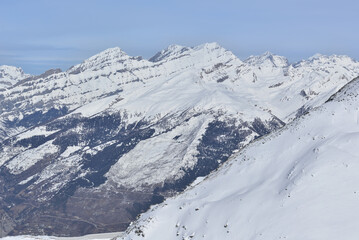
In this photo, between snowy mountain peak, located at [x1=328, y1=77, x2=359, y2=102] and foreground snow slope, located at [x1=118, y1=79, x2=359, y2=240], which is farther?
snowy mountain peak, located at [x1=328, y1=77, x2=359, y2=102]

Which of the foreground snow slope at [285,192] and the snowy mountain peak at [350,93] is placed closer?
the foreground snow slope at [285,192]

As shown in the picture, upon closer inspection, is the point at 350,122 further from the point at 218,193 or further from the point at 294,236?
the point at 294,236

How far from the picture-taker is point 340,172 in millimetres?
73188

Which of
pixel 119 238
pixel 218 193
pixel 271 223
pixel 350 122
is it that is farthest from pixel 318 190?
pixel 119 238

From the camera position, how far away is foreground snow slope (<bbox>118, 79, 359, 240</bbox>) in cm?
6550

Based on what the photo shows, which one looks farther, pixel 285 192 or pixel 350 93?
pixel 350 93

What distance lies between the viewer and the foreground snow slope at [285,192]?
2579 inches

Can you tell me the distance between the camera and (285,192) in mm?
73625

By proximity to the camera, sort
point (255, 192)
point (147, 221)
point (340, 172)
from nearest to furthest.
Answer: point (340, 172), point (255, 192), point (147, 221)

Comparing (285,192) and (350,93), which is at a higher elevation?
(350,93)

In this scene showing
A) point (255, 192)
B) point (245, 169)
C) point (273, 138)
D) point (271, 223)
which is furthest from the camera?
point (273, 138)

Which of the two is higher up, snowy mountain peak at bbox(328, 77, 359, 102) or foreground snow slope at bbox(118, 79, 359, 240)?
snowy mountain peak at bbox(328, 77, 359, 102)

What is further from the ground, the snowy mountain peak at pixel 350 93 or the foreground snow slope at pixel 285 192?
the snowy mountain peak at pixel 350 93

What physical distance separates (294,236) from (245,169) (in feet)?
97.2
